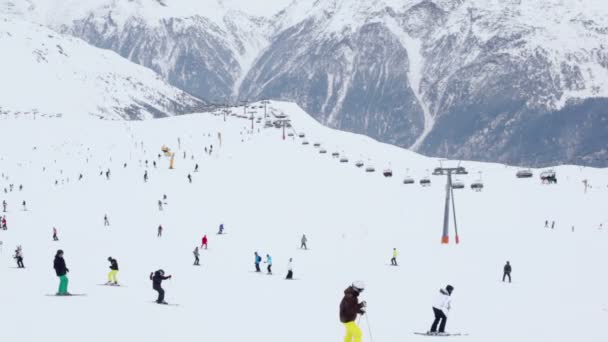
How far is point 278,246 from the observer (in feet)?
180

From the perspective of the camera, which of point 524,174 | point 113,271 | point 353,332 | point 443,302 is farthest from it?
point 524,174

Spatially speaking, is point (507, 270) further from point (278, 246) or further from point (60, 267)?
point (60, 267)

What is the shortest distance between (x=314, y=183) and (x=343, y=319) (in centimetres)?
7502

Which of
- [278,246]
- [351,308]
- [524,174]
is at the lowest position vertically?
[278,246]

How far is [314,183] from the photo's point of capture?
92.6 meters

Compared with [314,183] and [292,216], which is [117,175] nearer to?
[314,183]

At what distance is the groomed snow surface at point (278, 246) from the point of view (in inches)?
1008

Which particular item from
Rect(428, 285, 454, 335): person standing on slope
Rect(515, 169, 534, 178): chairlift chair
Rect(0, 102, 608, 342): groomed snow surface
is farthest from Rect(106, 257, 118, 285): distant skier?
Rect(515, 169, 534, 178): chairlift chair

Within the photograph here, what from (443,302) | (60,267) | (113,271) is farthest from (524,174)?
(60,267)

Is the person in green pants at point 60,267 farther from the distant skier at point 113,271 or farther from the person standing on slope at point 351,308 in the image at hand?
the person standing on slope at point 351,308

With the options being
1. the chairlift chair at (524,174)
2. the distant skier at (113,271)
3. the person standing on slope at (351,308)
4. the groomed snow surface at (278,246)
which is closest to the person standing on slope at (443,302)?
the groomed snow surface at (278,246)

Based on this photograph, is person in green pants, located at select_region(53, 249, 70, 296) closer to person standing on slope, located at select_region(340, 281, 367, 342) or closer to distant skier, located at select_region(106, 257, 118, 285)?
distant skier, located at select_region(106, 257, 118, 285)

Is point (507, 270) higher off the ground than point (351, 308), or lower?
lower

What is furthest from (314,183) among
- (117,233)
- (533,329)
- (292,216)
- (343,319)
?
(343,319)
